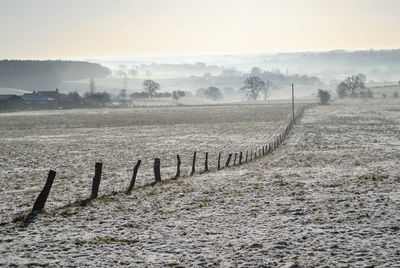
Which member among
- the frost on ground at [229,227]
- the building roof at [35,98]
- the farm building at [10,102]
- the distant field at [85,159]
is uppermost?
the building roof at [35,98]

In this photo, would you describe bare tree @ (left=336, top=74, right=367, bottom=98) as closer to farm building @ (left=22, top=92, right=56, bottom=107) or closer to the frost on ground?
farm building @ (left=22, top=92, right=56, bottom=107)

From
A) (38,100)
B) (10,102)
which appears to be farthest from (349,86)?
(10,102)

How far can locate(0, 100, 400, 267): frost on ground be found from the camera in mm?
10055

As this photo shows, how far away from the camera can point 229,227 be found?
41.4 feet

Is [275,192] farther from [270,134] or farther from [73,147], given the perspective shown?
[270,134]

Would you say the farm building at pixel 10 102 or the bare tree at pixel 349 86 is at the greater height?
the bare tree at pixel 349 86

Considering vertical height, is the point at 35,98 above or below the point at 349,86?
below

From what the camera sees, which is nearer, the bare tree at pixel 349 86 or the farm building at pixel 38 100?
the farm building at pixel 38 100

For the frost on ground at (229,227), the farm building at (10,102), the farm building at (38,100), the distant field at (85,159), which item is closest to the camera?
the frost on ground at (229,227)

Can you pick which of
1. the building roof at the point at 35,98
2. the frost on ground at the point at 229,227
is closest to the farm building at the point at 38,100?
the building roof at the point at 35,98

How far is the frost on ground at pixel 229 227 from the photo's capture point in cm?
1005

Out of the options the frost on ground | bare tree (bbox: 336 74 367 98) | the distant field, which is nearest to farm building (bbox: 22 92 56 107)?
the distant field

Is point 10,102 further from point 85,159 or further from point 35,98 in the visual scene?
point 85,159

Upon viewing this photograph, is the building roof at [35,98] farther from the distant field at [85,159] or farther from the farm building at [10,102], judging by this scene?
the distant field at [85,159]
